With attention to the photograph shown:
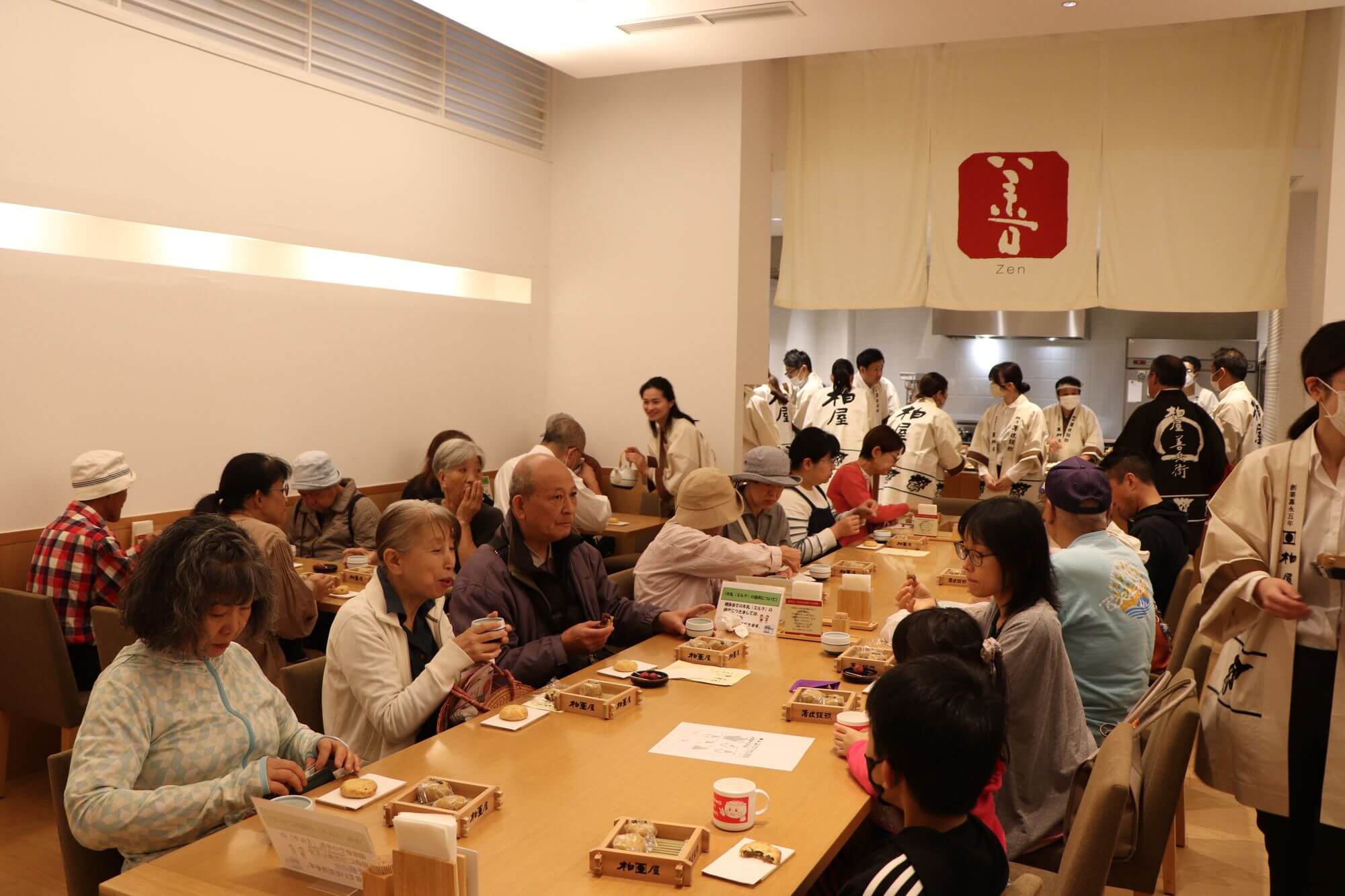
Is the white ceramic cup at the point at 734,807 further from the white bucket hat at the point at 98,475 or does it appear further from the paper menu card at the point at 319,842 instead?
the white bucket hat at the point at 98,475

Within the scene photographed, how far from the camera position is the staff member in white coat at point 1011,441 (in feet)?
24.5

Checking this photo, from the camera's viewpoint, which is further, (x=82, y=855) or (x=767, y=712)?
(x=767, y=712)

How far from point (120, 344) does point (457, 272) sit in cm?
229

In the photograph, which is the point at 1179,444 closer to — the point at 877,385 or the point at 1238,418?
the point at 1238,418

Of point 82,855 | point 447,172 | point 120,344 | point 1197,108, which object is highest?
point 1197,108

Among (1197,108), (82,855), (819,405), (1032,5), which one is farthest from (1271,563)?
(819,405)

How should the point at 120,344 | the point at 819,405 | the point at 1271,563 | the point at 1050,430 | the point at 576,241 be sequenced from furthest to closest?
the point at 819,405, the point at 1050,430, the point at 576,241, the point at 120,344, the point at 1271,563

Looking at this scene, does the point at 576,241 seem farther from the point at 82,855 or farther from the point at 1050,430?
the point at 82,855

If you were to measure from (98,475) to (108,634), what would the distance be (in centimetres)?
84

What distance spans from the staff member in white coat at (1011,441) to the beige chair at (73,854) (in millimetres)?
6359

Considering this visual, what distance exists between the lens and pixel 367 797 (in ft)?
6.21

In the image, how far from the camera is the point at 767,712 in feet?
8.11

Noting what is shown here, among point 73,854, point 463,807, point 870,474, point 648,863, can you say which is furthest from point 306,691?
point 870,474

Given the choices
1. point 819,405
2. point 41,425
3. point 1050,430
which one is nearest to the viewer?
point 41,425
